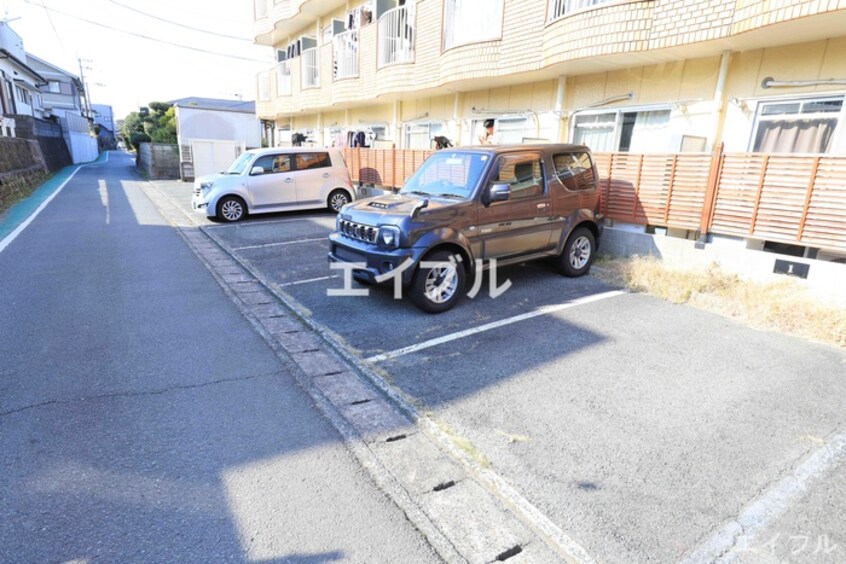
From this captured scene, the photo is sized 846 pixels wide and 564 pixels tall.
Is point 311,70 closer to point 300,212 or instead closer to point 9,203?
point 300,212

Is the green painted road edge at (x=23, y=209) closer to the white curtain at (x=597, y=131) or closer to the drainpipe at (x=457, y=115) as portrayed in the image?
the drainpipe at (x=457, y=115)

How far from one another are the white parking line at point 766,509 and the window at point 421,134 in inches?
455

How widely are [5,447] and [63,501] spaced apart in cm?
80

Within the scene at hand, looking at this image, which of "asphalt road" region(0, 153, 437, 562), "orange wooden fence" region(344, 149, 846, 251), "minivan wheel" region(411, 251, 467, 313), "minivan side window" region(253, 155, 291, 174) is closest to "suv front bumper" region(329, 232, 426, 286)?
"minivan wheel" region(411, 251, 467, 313)

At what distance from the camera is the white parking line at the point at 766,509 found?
7.27ft

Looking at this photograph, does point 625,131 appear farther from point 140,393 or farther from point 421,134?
point 140,393

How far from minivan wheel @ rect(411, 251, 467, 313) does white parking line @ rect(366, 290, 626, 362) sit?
573 mm

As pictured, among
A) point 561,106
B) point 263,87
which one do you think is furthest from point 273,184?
point 263,87

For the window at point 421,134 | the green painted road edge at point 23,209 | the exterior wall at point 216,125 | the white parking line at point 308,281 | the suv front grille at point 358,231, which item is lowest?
the white parking line at point 308,281

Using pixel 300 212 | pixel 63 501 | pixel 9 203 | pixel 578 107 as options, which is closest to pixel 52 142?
pixel 9 203

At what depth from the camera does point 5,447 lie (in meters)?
2.84

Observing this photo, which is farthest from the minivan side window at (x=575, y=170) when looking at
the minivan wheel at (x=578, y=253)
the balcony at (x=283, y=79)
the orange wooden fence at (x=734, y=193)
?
the balcony at (x=283, y=79)

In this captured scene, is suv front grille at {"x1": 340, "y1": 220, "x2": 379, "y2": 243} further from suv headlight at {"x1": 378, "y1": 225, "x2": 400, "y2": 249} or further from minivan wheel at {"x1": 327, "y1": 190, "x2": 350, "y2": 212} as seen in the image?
minivan wheel at {"x1": 327, "y1": 190, "x2": 350, "y2": 212}

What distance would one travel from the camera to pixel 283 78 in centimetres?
2034
